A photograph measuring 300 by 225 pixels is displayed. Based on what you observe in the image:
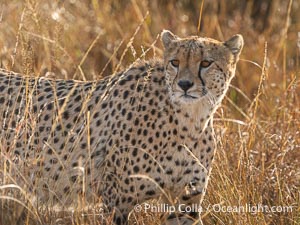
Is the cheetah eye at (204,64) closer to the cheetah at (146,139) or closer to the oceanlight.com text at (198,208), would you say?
the cheetah at (146,139)

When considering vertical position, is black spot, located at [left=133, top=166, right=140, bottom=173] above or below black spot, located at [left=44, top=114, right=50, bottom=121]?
below

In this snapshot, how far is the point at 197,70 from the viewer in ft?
12.6

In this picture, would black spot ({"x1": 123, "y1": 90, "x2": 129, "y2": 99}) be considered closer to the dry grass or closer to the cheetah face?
the dry grass

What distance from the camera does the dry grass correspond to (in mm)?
3975

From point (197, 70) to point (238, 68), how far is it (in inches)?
108

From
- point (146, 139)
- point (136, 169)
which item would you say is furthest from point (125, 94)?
point (136, 169)

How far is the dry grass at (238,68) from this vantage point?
13.0 ft

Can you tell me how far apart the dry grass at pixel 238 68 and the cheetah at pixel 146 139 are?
4.9 inches

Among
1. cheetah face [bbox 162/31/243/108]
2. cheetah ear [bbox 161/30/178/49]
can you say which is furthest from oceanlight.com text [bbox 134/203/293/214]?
cheetah ear [bbox 161/30/178/49]

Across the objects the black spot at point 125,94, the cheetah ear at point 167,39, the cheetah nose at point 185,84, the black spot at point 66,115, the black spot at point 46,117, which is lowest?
the black spot at point 46,117

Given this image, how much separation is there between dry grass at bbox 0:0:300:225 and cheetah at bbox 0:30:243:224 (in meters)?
0.12

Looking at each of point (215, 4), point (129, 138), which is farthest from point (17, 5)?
point (129, 138)

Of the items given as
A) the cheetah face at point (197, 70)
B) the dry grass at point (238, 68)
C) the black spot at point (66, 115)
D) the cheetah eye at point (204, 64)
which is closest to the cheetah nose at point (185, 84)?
the cheetah face at point (197, 70)

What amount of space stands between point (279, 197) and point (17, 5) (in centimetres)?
312
